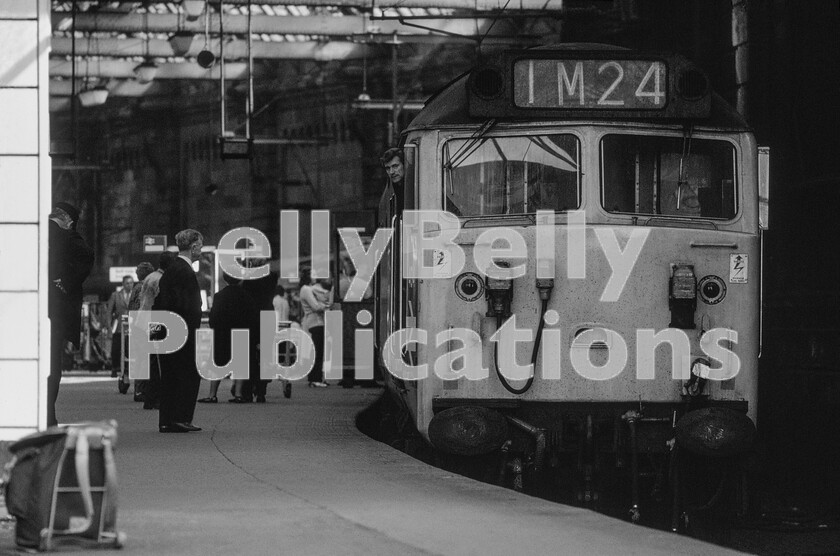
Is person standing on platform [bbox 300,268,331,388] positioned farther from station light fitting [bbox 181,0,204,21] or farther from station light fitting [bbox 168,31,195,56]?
station light fitting [bbox 168,31,195,56]

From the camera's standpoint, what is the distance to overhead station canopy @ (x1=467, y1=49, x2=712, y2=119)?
1070 centimetres

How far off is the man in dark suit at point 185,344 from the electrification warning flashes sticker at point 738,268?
16.0ft

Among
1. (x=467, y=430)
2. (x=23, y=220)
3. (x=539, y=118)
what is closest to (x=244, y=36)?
(x=539, y=118)

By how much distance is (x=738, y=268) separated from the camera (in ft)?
34.9

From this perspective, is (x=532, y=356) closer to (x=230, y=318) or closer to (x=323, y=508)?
(x=323, y=508)

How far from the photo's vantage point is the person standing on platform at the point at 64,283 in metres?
12.0

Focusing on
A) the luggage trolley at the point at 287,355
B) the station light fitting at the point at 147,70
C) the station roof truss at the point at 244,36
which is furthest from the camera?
the station light fitting at the point at 147,70

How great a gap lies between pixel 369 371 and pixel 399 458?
12054mm

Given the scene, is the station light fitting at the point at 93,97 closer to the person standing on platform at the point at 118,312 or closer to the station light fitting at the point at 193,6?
the station light fitting at the point at 193,6

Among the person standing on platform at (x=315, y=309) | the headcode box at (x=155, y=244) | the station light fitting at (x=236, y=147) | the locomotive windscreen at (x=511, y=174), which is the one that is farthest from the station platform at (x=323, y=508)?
the headcode box at (x=155, y=244)

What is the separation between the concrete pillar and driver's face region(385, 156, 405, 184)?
368 centimetres

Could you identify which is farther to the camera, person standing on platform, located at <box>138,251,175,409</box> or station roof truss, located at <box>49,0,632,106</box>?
station roof truss, located at <box>49,0,632,106</box>

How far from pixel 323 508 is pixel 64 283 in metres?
4.77

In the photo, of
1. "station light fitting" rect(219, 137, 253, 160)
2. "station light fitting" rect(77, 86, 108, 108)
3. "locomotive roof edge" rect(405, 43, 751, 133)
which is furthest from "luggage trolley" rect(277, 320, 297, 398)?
"station light fitting" rect(77, 86, 108, 108)
